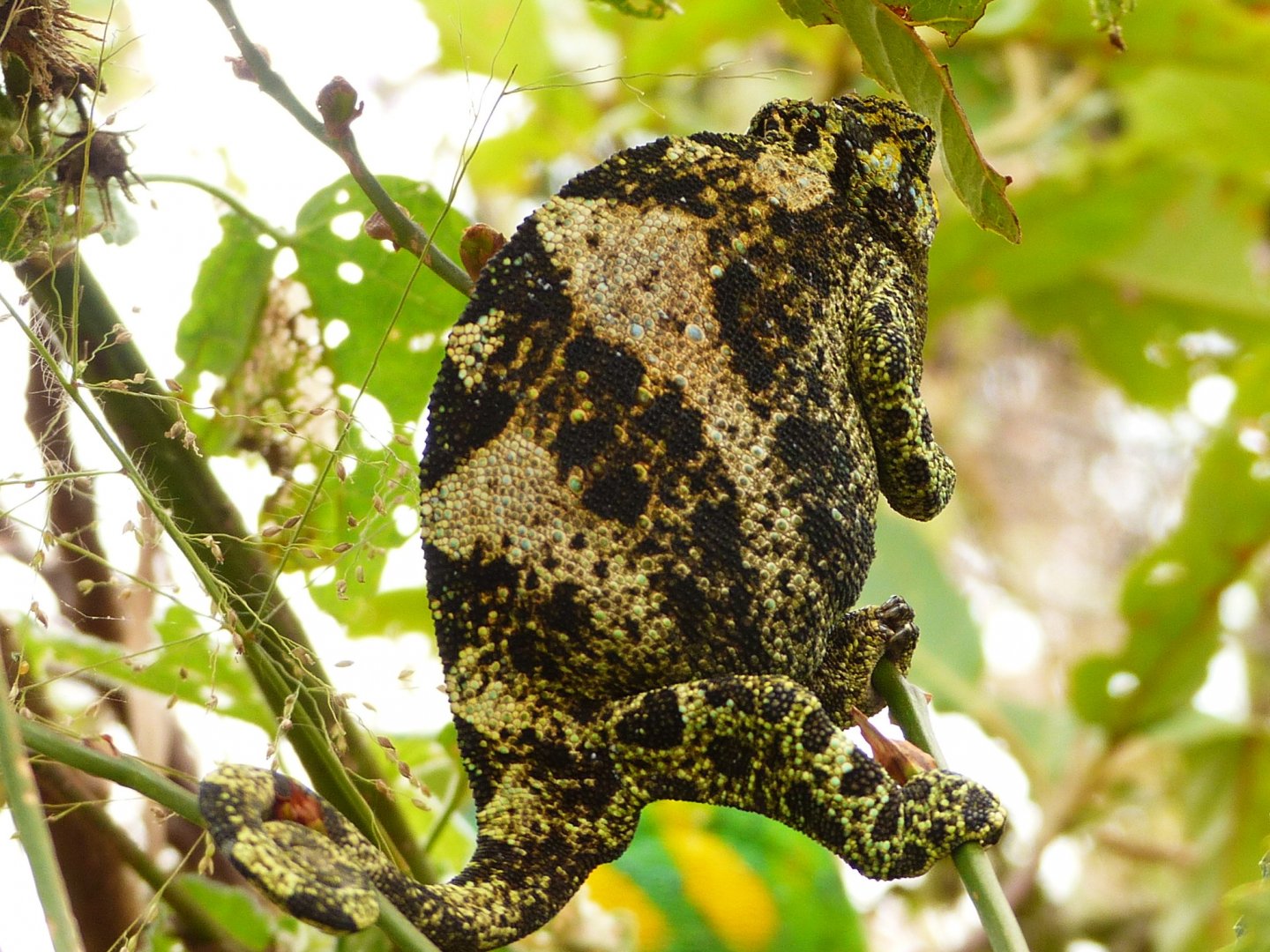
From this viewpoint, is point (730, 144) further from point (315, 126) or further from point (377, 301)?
point (377, 301)

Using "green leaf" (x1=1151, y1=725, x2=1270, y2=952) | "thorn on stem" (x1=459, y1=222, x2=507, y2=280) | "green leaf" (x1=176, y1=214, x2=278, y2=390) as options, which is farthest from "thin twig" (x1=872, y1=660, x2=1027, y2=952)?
"green leaf" (x1=1151, y1=725, x2=1270, y2=952)

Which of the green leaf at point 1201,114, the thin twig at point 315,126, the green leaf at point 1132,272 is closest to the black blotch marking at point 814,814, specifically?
the thin twig at point 315,126

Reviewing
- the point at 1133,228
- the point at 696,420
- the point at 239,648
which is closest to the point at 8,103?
the point at 239,648

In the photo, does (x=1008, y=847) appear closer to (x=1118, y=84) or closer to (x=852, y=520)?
(x=1118, y=84)

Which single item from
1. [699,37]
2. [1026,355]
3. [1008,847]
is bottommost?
[1008,847]

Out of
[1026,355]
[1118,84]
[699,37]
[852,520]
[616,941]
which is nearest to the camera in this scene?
[852,520]

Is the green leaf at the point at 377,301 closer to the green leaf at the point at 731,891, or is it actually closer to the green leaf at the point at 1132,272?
the green leaf at the point at 731,891

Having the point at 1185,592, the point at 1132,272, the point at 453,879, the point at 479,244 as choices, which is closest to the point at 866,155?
the point at 479,244
